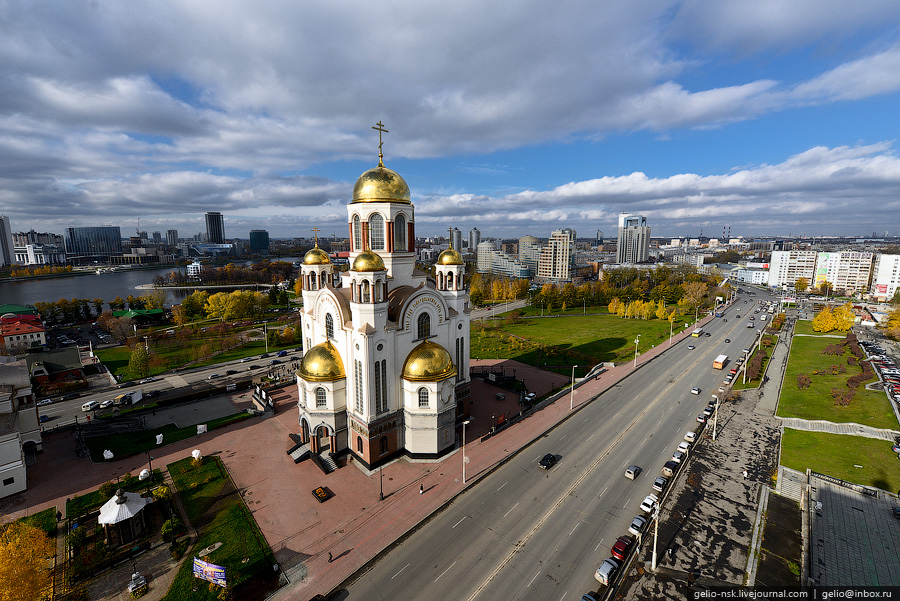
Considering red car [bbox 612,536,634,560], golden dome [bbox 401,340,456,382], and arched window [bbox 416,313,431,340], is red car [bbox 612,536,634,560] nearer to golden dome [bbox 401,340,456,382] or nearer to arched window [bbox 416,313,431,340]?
golden dome [bbox 401,340,456,382]

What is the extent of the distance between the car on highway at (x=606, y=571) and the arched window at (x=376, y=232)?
23757mm

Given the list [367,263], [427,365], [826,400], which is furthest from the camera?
A: [826,400]

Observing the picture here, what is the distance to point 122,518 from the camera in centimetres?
1994

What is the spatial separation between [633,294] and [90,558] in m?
95.8

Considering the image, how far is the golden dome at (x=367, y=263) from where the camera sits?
25.4m

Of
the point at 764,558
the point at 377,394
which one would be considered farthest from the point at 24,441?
the point at 764,558

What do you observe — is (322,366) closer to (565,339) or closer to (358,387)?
(358,387)

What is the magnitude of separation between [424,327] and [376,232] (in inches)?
324

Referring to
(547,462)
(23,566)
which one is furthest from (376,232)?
(23,566)

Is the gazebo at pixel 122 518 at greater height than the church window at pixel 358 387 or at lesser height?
lesser

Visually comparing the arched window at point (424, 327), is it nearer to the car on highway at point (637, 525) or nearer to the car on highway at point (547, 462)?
the car on highway at point (547, 462)

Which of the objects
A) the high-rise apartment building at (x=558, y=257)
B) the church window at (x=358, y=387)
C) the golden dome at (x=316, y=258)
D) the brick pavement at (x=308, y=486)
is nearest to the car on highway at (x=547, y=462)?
the brick pavement at (x=308, y=486)

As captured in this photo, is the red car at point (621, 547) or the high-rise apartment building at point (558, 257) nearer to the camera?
the red car at point (621, 547)

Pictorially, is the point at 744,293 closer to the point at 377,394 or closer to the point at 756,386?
the point at 756,386
